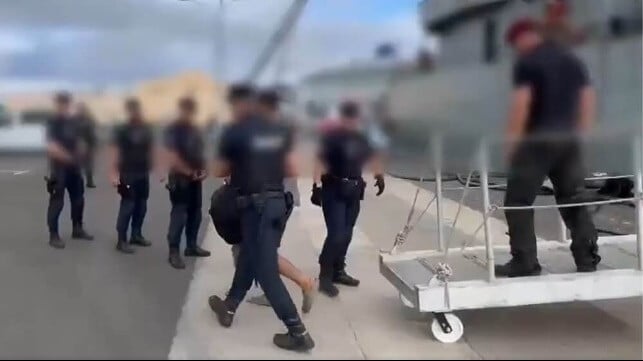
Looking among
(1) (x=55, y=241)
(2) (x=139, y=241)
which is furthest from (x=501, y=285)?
(1) (x=55, y=241)

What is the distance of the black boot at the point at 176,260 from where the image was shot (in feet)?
20.0

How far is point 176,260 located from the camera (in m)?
6.12

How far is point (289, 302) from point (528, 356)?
1167mm

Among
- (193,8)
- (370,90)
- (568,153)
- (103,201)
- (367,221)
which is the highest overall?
(193,8)

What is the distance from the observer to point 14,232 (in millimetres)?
7914

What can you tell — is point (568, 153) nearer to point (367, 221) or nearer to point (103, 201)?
point (103, 201)

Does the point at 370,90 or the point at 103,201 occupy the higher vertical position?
the point at 370,90

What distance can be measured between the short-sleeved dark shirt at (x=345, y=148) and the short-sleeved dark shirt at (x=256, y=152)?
0.55 ft

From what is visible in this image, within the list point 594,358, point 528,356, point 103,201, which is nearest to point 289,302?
point 528,356

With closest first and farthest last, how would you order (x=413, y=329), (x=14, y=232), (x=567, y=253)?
(x=413, y=329)
(x=567, y=253)
(x=14, y=232)

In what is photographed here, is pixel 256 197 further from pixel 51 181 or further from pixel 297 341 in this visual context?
pixel 51 181

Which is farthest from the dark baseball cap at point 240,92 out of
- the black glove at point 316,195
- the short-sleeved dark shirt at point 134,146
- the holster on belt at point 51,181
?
the black glove at point 316,195

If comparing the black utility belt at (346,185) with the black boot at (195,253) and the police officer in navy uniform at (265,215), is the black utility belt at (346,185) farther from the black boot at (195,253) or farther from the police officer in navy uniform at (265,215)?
the black boot at (195,253)

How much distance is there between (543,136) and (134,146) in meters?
1.60
